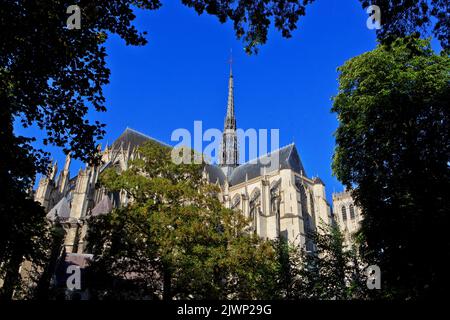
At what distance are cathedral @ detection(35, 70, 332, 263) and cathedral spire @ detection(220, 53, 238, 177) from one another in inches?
6.5

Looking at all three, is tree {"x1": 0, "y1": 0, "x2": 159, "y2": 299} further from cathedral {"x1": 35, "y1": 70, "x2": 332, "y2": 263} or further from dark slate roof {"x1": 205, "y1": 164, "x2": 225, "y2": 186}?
dark slate roof {"x1": 205, "y1": 164, "x2": 225, "y2": 186}

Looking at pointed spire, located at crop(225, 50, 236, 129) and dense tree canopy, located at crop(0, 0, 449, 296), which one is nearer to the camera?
dense tree canopy, located at crop(0, 0, 449, 296)

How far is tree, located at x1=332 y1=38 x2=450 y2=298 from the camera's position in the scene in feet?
35.5

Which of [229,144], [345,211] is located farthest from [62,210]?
[345,211]

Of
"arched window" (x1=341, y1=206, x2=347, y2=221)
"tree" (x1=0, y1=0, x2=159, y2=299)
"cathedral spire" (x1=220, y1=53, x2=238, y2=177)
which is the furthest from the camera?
"arched window" (x1=341, y1=206, x2=347, y2=221)

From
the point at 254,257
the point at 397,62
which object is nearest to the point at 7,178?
the point at 254,257

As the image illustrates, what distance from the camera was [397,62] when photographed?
15625 mm

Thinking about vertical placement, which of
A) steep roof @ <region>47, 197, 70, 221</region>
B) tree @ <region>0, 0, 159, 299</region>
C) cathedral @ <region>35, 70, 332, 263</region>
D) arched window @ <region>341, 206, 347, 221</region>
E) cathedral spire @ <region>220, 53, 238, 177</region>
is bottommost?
tree @ <region>0, 0, 159, 299</region>

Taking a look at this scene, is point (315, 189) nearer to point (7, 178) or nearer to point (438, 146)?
point (438, 146)

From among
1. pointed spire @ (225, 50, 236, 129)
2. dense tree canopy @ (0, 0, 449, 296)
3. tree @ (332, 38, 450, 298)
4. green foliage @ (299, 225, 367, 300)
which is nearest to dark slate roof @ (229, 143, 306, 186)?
pointed spire @ (225, 50, 236, 129)

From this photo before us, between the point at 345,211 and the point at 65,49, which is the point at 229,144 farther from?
the point at 65,49
